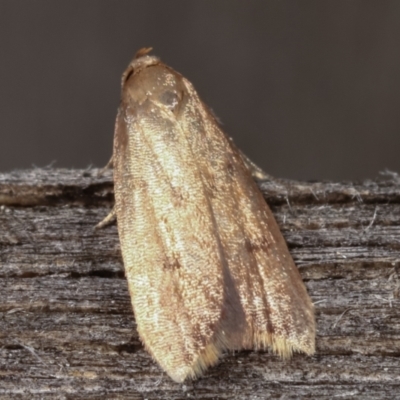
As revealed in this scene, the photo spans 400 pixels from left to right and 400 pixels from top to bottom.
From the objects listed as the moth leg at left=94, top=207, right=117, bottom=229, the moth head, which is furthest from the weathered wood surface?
the moth head

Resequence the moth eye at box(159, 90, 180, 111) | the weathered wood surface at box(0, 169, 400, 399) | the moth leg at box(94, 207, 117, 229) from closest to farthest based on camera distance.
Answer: the weathered wood surface at box(0, 169, 400, 399) → the moth leg at box(94, 207, 117, 229) → the moth eye at box(159, 90, 180, 111)

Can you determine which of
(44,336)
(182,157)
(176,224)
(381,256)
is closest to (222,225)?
(176,224)

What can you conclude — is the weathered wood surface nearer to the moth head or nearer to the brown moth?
the brown moth

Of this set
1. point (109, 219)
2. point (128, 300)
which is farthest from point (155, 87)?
point (128, 300)

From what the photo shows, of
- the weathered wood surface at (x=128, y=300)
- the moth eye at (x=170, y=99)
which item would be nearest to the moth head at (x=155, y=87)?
the moth eye at (x=170, y=99)

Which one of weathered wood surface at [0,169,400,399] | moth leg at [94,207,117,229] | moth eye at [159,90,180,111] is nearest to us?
weathered wood surface at [0,169,400,399]

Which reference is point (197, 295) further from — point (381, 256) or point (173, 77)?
point (173, 77)

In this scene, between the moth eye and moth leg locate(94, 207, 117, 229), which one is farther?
the moth eye

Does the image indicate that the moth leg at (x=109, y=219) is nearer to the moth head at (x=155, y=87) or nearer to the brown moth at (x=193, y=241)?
the brown moth at (x=193, y=241)
